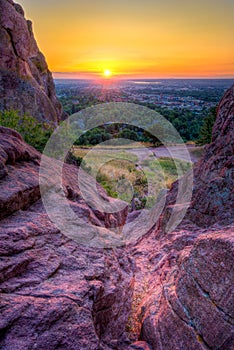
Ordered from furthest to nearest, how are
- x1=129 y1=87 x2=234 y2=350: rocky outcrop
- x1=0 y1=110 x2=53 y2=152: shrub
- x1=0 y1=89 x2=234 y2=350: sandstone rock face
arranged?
x1=0 y1=110 x2=53 y2=152: shrub, x1=129 y1=87 x2=234 y2=350: rocky outcrop, x1=0 y1=89 x2=234 y2=350: sandstone rock face

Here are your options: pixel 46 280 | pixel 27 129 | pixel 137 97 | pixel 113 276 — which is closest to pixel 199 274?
pixel 113 276

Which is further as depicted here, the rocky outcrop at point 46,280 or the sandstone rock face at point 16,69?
the sandstone rock face at point 16,69

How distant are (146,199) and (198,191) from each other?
15.8 meters

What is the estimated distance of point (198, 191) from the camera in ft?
32.8

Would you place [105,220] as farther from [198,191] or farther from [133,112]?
[133,112]

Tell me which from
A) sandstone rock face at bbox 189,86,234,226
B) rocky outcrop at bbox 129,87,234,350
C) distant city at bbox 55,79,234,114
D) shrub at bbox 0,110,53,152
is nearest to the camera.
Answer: rocky outcrop at bbox 129,87,234,350

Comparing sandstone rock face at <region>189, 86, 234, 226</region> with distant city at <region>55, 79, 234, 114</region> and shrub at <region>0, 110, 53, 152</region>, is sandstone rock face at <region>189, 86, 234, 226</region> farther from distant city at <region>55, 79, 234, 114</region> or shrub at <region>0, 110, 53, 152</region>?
distant city at <region>55, 79, 234, 114</region>

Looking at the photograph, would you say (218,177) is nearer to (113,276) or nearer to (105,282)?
(113,276)

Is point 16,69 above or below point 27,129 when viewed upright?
above

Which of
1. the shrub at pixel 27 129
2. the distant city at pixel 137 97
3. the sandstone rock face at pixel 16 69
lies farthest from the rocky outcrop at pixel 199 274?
the distant city at pixel 137 97

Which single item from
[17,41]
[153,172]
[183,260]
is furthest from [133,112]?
[183,260]

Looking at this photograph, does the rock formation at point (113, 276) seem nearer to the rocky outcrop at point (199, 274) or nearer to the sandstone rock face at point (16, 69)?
the rocky outcrop at point (199, 274)

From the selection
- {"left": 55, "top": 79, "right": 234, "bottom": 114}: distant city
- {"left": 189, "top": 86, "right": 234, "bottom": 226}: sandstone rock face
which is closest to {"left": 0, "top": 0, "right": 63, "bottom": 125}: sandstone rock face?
{"left": 189, "top": 86, "right": 234, "bottom": 226}: sandstone rock face

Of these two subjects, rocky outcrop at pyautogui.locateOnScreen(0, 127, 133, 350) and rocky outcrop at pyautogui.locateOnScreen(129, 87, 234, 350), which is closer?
rocky outcrop at pyautogui.locateOnScreen(0, 127, 133, 350)
